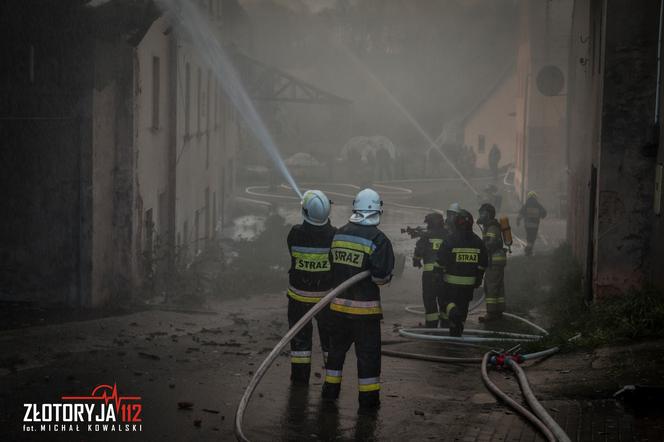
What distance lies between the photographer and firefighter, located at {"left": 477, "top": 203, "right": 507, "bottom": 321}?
42.7 feet

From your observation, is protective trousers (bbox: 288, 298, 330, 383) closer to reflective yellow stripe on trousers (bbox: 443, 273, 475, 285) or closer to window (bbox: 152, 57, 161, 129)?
reflective yellow stripe on trousers (bbox: 443, 273, 475, 285)

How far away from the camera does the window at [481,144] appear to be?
49.2 meters

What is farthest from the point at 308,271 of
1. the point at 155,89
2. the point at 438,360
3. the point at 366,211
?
the point at 155,89

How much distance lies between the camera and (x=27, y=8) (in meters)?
12.0

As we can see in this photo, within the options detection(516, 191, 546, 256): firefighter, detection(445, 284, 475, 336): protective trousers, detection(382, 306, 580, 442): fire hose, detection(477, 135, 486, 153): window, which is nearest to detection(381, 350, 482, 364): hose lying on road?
detection(382, 306, 580, 442): fire hose

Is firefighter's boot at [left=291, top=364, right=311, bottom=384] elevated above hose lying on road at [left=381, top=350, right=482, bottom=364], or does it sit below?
above

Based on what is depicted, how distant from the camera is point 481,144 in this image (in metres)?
49.4

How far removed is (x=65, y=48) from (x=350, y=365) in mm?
5808

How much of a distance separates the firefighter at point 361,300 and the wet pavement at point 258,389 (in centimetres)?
24

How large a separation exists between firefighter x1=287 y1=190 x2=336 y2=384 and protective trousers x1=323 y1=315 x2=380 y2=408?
0.44 m

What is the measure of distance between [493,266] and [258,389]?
5987mm

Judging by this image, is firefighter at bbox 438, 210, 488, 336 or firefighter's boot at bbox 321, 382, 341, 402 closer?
firefighter's boot at bbox 321, 382, 341, 402

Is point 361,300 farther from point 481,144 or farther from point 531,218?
point 481,144

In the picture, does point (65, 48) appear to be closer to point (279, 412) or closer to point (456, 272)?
point (456, 272)
